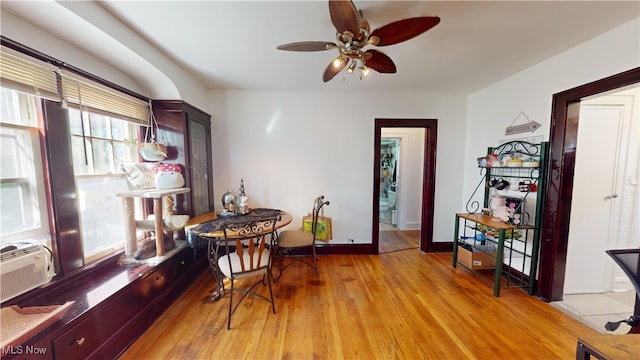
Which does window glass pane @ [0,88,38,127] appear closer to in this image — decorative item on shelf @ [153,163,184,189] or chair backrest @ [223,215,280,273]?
decorative item on shelf @ [153,163,184,189]

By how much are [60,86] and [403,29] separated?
2258 millimetres

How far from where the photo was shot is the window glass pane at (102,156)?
180 cm

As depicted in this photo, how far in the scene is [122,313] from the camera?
5.14 feet

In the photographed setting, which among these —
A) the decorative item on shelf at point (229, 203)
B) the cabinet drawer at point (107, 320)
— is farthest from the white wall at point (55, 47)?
the cabinet drawer at point (107, 320)

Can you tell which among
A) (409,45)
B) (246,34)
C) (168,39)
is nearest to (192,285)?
(168,39)

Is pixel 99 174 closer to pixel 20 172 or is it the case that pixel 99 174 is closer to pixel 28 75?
pixel 20 172

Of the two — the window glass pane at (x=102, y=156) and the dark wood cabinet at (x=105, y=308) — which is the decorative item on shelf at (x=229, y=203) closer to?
the dark wood cabinet at (x=105, y=308)

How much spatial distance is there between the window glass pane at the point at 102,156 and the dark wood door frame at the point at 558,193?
4096 mm

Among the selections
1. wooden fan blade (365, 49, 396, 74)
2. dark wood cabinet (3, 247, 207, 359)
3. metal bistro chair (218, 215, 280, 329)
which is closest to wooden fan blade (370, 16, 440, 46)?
wooden fan blade (365, 49, 396, 74)

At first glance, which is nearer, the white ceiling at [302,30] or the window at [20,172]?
the window at [20,172]

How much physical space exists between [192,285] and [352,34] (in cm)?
287

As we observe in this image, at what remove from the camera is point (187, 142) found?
241cm

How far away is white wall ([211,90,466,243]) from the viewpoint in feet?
10.00

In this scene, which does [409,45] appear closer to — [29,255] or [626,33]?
[626,33]
